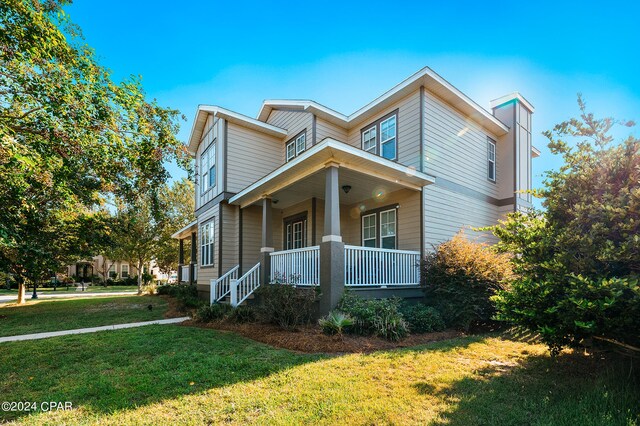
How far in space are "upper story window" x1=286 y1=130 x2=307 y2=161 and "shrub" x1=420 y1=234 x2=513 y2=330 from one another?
651 cm

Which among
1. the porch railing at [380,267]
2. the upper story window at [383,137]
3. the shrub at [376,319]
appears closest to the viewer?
the shrub at [376,319]

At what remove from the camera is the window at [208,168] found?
13.7 meters

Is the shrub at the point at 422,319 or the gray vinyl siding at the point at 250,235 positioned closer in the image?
the shrub at the point at 422,319

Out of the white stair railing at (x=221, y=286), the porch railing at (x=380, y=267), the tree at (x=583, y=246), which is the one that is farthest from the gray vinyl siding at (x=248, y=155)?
the tree at (x=583, y=246)

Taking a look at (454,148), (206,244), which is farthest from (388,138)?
(206,244)

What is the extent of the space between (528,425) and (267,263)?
26.9 feet

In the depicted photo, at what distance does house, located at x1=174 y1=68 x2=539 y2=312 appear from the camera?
8414 millimetres

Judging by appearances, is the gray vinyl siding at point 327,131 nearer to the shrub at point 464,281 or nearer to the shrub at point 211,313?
the shrub at point 464,281

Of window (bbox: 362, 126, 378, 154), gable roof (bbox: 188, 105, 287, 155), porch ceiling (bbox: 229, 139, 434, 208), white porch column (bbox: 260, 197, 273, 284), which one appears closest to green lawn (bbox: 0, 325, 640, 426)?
white porch column (bbox: 260, 197, 273, 284)

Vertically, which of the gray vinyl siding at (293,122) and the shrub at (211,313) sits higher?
the gray vinyl siding at (293,122)

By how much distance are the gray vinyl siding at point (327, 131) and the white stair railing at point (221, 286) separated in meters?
5.67

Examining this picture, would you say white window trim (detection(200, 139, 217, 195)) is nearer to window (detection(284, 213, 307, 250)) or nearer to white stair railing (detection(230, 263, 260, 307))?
window (detection(284, 213, 307, 250))

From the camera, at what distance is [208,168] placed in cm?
1439

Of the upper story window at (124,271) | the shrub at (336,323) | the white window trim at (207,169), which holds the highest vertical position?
the white window trim at (207,169)
